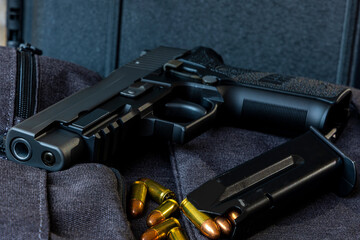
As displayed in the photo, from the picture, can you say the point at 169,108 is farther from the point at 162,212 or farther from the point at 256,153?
the point at 162,212

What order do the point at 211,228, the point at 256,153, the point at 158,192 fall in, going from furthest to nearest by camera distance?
the point at 256,153
the point at 158,192
the point at 211,228

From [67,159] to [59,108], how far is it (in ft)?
0.43

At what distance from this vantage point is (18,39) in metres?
1.70

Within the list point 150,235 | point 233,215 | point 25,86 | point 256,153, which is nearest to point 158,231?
point 150,235

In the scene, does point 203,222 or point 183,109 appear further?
point 183,109

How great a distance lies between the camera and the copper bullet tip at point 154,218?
79 cm

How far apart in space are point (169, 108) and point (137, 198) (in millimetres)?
290

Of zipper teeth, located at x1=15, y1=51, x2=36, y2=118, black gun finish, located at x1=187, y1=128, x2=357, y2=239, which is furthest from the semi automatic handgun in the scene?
zipper teeth, located at x1=15, y1=51, x2=36, y2=118

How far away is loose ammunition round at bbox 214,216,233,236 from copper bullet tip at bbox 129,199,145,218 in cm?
13

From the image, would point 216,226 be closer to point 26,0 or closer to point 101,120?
point 101,120

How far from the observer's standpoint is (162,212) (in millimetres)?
802

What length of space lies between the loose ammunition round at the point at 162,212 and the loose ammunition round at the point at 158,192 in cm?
2

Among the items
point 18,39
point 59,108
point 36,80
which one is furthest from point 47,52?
point 59,108

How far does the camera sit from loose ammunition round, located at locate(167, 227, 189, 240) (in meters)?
0.76
